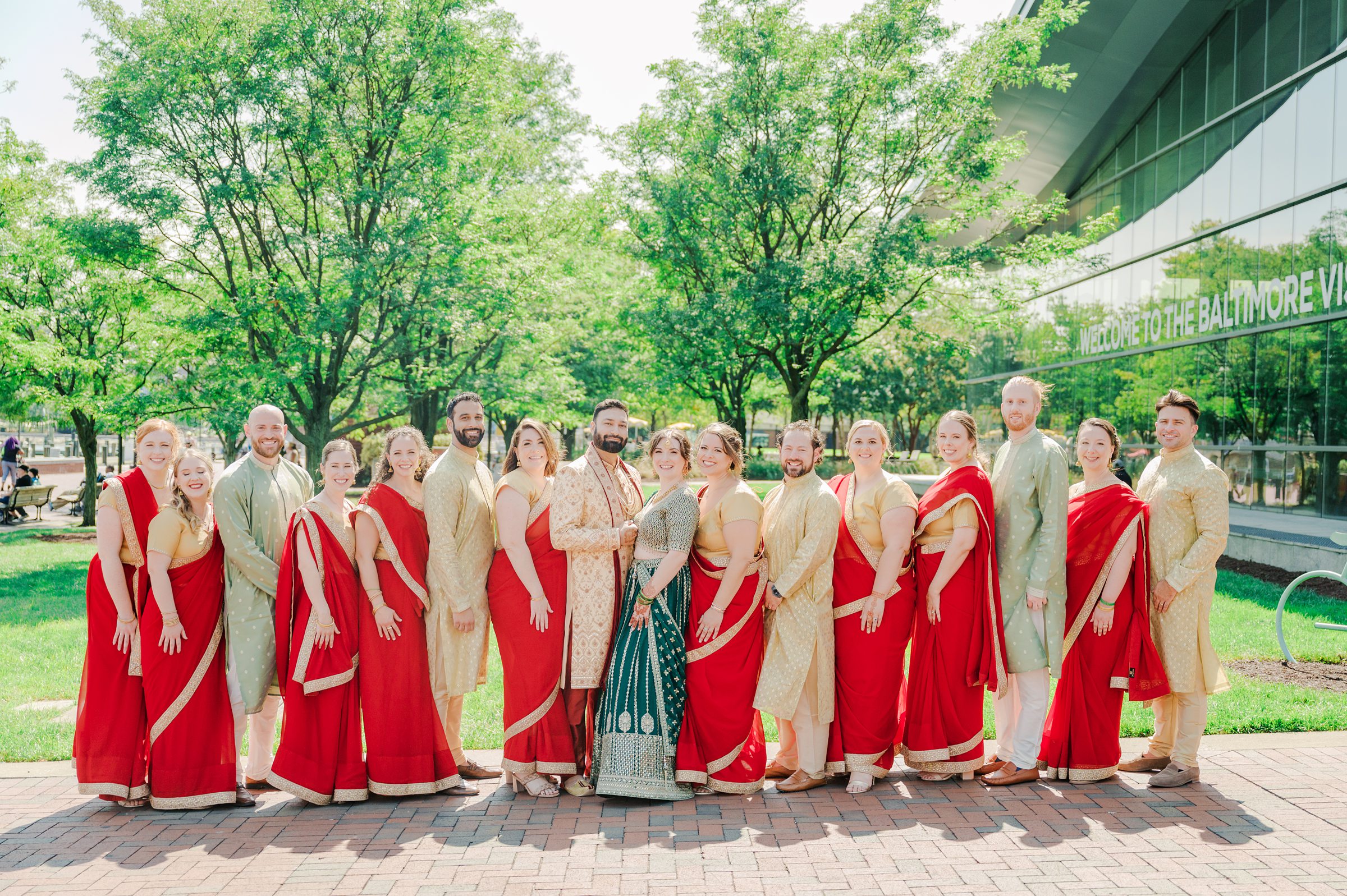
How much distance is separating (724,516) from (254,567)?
7.98 ft

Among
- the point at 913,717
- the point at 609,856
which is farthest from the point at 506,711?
the point at 913,717

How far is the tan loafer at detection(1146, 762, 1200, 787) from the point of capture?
4.78 meters

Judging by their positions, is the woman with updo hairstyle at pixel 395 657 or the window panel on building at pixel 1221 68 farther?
the window panel on building at pixel 1221 68

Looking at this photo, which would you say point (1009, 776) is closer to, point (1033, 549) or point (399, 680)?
point (1033, 549)

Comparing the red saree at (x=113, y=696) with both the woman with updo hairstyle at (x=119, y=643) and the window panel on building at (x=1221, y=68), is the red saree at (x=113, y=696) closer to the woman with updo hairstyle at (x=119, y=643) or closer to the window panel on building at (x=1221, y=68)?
the woman with updo hairstyle at (x=119, y=643)

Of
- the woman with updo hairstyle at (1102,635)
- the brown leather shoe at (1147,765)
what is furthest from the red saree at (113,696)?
the brown leather shoe at (1147,765)

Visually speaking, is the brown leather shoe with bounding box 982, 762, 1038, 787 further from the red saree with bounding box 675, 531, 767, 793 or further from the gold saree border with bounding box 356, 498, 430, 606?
the gold saree border with bounding box 356, 498, 430, 606

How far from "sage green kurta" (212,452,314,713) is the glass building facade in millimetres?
14456

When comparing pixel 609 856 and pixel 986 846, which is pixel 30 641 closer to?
pixel 609 856

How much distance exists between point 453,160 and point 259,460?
10007 millimetres

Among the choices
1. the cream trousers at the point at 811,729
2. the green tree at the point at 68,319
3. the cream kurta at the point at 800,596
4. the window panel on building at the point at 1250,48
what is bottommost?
the cream trousers at the point at 811,729

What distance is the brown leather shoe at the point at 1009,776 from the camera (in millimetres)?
4809

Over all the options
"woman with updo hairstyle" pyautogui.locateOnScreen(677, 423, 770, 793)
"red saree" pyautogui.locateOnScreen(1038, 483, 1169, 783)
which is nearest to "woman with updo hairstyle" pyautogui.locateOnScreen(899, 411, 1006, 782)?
"red saree" pyautogui.locateOnScreen(1038, 483, 1169, 783)

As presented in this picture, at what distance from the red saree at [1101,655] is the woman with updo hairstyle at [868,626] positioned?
951mm
